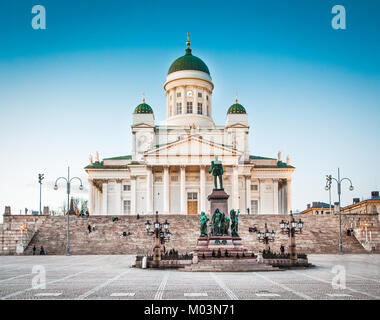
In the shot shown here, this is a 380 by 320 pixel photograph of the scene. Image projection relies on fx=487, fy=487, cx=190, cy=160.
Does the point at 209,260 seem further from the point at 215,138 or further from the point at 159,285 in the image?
the point at 215,138

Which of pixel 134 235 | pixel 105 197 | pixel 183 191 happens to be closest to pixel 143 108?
pixel 105 197

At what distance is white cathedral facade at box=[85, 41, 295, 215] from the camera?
6962 centimetres

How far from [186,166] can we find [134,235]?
61.4 ft

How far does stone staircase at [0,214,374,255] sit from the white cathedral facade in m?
10.7

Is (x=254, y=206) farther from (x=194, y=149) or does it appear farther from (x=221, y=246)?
(x=221, y=246)

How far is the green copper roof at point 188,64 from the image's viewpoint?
3376 inches

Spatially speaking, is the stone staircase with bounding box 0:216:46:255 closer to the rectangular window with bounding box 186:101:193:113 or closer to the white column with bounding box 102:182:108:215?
the white column with bounding box 102:182:108:215

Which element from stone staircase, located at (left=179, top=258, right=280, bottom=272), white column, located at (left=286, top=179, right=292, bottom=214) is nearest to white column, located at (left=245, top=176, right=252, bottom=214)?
white column, located at (left=286, top=179, right=292, bottom=214)

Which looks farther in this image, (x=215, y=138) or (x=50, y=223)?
(x=215, y=138)

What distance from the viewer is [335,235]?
54156 mm

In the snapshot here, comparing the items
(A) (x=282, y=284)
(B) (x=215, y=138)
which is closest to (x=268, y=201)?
(B) (x=215, y=138)

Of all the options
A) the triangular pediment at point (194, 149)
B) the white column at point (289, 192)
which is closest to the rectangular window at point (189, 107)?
the triangular pediment at point (194, 149)

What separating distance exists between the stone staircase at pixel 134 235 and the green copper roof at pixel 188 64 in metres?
33.7

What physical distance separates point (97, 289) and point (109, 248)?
33980 millimetres
